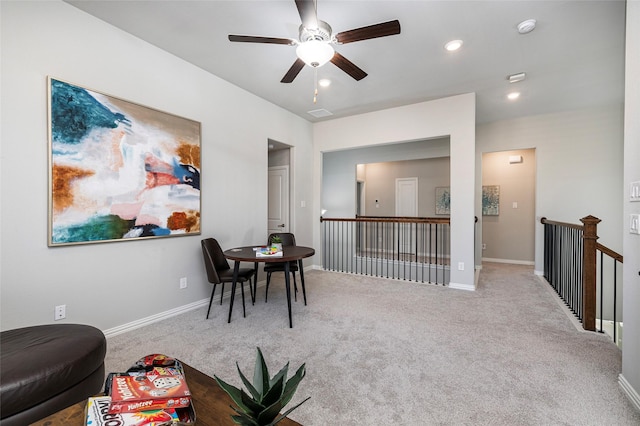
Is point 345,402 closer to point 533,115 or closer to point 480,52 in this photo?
point 480,52

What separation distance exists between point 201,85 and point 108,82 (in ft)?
3.44

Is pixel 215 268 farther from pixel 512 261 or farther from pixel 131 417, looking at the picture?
pixel 512 261

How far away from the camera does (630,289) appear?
5.89ft

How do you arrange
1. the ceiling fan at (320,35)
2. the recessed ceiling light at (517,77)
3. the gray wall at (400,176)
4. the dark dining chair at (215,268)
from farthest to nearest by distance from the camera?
the gray wall at (400,176)
the recessed ceiling light at (517,77)
the dark dining chair at (215,268)
the ceiling fan at (320,35)

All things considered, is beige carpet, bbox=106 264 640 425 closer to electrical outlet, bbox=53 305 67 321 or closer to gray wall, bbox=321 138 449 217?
electrical outlet, bbox=53 305 67 321

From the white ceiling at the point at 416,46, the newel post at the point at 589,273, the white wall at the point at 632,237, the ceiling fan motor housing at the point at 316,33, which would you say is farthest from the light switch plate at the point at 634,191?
the ceiling fan motor housing at the point at 316,33

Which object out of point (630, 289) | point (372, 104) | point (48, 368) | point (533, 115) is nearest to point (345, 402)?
point (48, 368)

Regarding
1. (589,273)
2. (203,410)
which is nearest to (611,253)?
(589,273)

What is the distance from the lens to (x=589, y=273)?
110 inches

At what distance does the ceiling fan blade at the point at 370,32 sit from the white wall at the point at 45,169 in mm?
2121

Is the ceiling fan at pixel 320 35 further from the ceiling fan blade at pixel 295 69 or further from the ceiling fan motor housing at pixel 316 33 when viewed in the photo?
the ceiling fan blade at pixel 295 69

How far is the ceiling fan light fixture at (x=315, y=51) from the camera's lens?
196 cm

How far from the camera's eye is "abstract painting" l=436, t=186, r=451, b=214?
7031 mm

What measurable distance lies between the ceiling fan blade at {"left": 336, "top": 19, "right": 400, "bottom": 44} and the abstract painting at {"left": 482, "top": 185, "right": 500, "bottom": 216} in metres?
5.65
